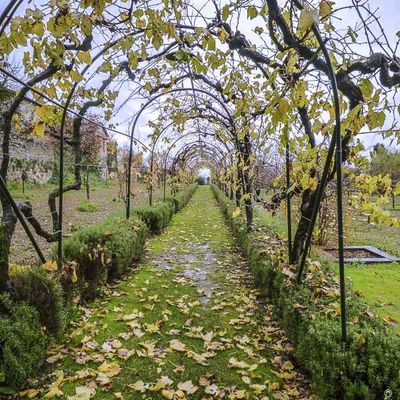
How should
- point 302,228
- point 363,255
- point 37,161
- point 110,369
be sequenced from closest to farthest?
point 110,369
point 302,228
point 363,255
point 37,161

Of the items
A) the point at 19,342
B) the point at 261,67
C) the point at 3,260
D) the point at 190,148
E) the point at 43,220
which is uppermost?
the point at 190,148

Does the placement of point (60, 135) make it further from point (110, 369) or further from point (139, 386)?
point (139, 386)

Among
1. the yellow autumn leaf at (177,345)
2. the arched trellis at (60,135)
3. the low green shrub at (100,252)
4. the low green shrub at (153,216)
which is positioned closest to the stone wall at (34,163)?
the low green shrub at (153,216)

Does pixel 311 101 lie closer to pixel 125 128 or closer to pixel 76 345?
pixel 76 345

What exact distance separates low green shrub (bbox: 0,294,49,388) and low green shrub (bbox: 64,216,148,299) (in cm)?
112

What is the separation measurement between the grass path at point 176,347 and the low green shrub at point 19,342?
0.18 m

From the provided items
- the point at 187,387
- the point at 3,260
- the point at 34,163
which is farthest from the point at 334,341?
the point at 34,163

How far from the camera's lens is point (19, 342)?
2443mm

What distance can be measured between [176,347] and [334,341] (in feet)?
5.17

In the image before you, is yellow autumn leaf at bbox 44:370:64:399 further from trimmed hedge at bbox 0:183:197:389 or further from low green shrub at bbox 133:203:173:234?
low green shrub at bbox 133:203:173:234

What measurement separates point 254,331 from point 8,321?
2392 millimetres

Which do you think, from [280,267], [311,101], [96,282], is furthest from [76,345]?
[311,101]

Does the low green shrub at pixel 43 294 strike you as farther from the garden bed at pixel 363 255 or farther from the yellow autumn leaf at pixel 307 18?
the garden bed at pixel 363 255

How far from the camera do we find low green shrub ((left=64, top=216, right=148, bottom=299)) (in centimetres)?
400
